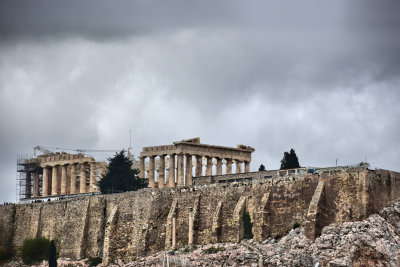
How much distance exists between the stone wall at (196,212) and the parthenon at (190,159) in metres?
9.87

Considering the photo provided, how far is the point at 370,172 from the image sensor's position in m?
98.0

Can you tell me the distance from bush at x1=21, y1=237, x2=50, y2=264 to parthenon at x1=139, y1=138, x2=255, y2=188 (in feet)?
44.7

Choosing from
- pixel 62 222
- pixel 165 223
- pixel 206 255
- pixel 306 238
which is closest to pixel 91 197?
pixel 62 222

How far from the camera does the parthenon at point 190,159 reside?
128375 millimetres

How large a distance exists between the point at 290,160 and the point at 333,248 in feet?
80.1

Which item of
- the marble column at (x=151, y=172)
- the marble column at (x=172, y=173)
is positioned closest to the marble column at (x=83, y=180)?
the marble column at (x=151, y=172)

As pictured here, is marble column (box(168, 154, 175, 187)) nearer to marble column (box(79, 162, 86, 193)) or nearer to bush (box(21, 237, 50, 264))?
bush (box(21, 237, 50, 264))

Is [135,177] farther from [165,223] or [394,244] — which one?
[394,244]

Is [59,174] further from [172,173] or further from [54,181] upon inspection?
[172,173]

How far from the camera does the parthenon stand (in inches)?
5054

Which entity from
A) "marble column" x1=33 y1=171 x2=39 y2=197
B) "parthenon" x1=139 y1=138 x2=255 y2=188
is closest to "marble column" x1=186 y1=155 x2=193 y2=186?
"parthenon" x1=139 y1=138 x2=255 y2=188

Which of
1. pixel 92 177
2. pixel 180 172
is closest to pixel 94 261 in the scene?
pixel 180 172

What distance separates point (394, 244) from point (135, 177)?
4934cm

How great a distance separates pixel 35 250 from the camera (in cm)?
12756
